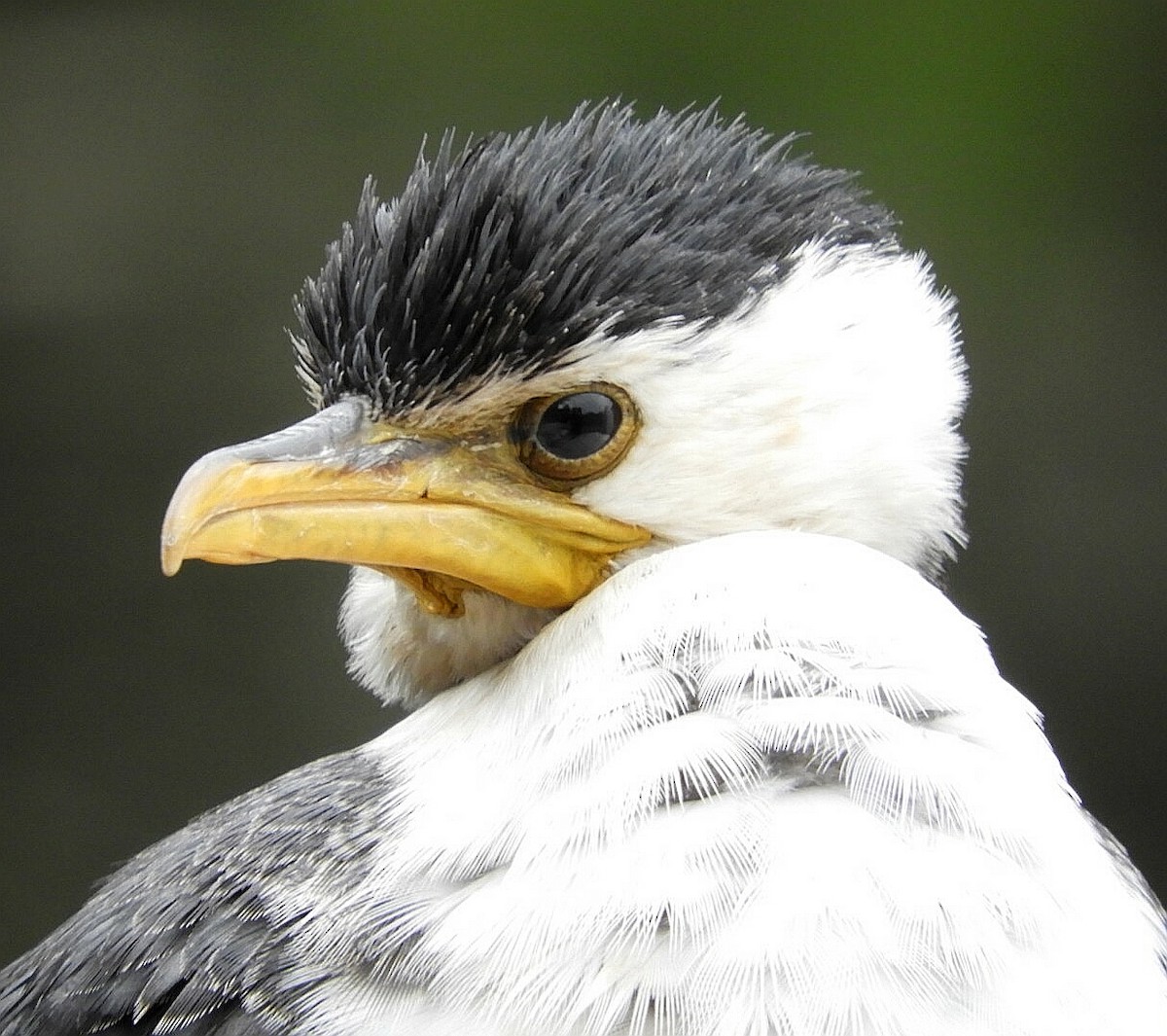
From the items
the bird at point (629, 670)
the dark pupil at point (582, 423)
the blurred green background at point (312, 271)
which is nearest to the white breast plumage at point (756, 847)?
the bird at point (629, 670)

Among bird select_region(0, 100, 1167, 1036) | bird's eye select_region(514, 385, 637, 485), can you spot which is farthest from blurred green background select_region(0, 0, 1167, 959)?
bird's eye select_region(514, 385, 637, 485)

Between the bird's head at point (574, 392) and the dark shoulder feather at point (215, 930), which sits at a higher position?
the bird's head at point (574, 392)

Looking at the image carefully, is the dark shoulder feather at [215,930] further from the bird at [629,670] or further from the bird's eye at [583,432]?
the bird's eye at [583,432]

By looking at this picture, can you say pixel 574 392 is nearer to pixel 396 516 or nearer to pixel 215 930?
pixel 396 516

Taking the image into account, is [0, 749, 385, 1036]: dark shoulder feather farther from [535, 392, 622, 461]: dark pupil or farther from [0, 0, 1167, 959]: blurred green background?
[0, 0, 1167, 959]: blurred green background

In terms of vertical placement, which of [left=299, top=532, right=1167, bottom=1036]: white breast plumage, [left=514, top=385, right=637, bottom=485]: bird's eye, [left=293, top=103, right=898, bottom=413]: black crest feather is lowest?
[left=299, top=532, right=1167, bottom=1036]: white breast plumage

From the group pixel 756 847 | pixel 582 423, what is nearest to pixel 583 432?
pixel 582 423

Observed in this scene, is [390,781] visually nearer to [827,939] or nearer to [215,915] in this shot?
[215,915]
